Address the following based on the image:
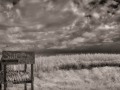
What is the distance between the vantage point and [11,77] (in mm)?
5781

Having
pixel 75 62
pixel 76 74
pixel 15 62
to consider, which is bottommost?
pixel 76 74

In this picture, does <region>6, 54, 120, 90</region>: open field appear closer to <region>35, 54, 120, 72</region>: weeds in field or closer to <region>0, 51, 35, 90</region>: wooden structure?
<region>35, 54, 120, 72</region>: weeds in field

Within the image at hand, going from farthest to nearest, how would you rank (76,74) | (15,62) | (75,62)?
(75,62), (76,74), (15,62)

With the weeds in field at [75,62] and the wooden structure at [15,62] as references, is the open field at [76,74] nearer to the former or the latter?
the weeds in field at [75,62]

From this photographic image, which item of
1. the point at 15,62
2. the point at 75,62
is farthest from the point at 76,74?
the point at 15,62

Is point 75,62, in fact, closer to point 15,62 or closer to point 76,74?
point 76,74

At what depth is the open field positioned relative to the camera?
820 cm

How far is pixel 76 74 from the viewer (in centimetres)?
1061

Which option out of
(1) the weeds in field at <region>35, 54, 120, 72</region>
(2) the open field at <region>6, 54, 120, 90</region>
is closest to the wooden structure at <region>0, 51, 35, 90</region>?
(2) the open field at <region>6, 54, 120, 90</region>

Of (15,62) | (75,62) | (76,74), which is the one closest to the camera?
(15,62)

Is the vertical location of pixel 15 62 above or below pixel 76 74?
above

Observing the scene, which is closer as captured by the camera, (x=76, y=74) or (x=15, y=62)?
(x=15, y=62)

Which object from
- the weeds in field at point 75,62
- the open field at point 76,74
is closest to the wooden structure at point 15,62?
the open field at point 76,74

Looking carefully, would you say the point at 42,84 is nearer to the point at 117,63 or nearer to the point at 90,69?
the point at 90,69
